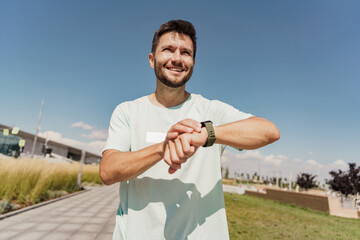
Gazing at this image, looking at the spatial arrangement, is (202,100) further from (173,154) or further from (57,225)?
(57,225)

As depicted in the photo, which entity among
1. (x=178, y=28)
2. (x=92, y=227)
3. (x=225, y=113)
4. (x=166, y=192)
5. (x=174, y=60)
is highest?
(x=178, y=28)

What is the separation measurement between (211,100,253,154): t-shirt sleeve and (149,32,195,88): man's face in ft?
0.83

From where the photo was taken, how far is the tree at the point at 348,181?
1927cm

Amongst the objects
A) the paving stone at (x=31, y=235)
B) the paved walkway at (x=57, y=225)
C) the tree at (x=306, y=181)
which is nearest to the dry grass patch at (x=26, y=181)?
the paved walkway at (x=57, y=225)

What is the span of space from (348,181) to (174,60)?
2472 cm

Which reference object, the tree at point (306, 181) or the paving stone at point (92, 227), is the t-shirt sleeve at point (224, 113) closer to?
the paving stone at point (92, 227)

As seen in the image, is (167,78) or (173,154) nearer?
(173,154)

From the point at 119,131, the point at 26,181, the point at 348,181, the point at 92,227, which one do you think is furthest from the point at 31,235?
the point at 348,181

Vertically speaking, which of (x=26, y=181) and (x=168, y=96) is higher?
(x=168, y=96)

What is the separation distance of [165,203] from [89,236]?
4667 mm

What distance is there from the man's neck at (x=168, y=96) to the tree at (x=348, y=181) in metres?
24.2

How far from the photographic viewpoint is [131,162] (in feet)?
3.26

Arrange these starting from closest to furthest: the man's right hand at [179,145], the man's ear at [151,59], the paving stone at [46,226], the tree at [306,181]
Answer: the man's right hand at [179,145] < the man's ear at [151,59] < the paving stone at [46,226] < the tree at [306,181]

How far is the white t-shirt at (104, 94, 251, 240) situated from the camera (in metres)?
1.12
